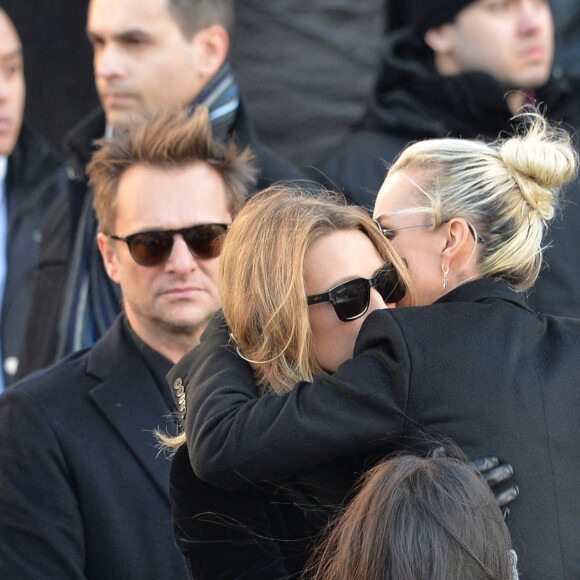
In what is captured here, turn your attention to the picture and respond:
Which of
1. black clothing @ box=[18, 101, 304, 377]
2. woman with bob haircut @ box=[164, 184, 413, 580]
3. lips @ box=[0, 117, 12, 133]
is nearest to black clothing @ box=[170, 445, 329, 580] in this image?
woman with bob haircut @ box=[164, 184, 413, 580]

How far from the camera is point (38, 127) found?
18.8ft

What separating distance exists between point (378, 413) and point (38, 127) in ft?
13.7

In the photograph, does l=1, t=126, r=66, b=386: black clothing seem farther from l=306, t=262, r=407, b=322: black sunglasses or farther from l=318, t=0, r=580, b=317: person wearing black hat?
l=306, t=262, r=407, b=322: black sunglasses

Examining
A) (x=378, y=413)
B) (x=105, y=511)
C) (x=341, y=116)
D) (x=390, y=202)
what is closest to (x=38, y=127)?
(x=341, y=116)

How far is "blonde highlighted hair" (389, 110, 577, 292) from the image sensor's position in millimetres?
2305

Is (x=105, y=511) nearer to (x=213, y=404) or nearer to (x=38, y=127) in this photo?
(x=213, y=404)

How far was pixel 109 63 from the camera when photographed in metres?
4.32

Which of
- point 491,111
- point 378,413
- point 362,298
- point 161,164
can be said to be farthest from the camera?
point 491,111

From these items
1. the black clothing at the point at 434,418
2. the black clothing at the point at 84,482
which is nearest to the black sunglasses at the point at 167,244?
the black clothing at the point at 84,482

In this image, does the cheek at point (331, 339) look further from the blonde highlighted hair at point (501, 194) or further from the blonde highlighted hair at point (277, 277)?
the blonde highlighted hair at point (501, 194)

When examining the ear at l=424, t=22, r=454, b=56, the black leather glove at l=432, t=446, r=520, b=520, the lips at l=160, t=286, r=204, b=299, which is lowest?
the black leather glove at l=432, t=446, r=520, b=520

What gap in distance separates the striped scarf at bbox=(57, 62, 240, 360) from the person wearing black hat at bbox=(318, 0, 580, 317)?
437 mm

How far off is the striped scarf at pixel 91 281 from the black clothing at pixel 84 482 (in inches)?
37.1

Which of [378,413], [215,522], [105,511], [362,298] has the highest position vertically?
[362,298]
